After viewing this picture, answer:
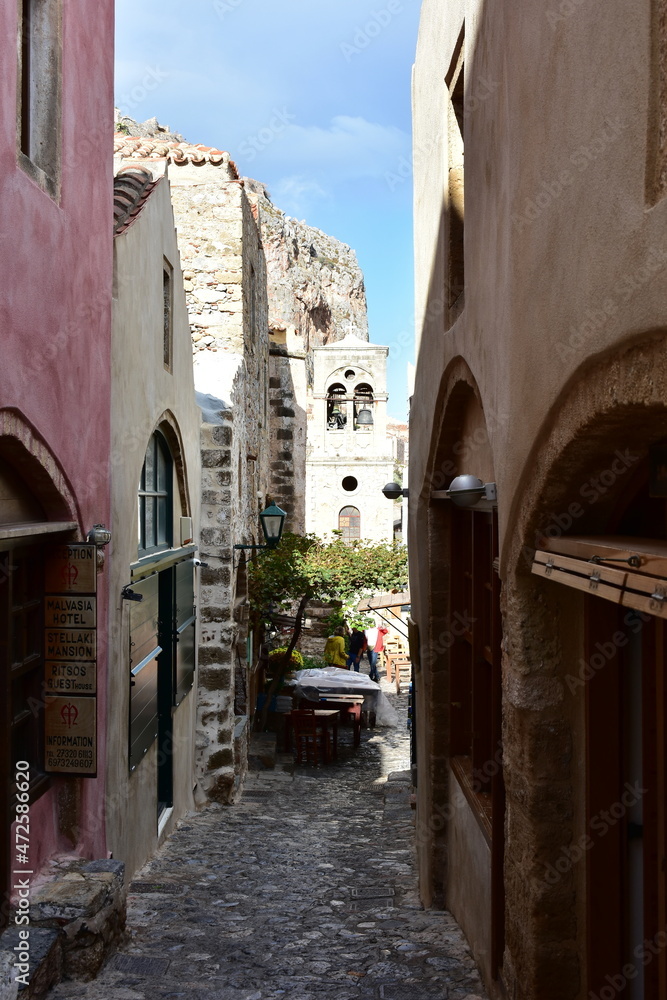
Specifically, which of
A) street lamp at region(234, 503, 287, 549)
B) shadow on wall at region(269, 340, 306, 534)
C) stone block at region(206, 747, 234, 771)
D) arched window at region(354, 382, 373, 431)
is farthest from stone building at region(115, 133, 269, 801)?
arched window at region(354, 382, 373, 431)

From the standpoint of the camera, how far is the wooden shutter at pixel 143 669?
600cm

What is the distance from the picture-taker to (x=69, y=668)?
4555 millimetres

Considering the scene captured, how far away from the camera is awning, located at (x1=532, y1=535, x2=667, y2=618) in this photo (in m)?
2.11

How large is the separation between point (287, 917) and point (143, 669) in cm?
199

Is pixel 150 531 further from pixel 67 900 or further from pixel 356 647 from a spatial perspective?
pixel 356 647

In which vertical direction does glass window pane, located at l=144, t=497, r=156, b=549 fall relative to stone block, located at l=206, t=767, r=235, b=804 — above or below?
above

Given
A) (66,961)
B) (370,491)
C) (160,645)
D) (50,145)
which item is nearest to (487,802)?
(66,961)

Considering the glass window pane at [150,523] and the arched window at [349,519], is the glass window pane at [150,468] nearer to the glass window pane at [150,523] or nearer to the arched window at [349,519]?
the glass window pane at [150,523]

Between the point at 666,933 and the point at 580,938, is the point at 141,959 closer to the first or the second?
the point at 580,938

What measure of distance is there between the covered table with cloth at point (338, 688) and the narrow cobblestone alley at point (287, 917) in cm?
354

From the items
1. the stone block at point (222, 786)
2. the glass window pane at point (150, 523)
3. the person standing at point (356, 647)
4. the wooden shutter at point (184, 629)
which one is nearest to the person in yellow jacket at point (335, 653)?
the person standing at point (356, 647)

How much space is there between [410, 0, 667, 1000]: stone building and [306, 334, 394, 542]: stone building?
3147 cm

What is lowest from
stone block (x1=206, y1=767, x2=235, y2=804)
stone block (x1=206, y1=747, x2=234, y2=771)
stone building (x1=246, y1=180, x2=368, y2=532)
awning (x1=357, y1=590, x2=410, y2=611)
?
stone block (x1=206, y1=767, x2=235, y2=804)

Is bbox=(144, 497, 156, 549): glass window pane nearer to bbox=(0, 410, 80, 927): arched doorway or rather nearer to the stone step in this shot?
bbox=(0, 410, 80, 927): arched doorway
